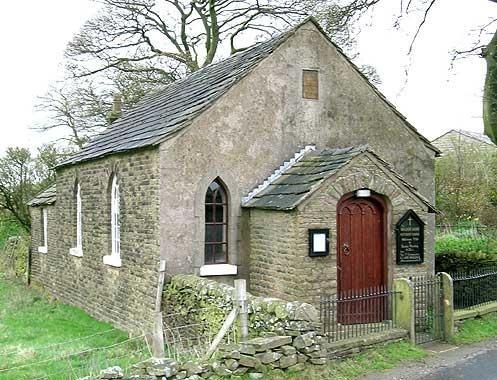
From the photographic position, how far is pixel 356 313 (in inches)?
480

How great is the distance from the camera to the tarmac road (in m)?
10.0

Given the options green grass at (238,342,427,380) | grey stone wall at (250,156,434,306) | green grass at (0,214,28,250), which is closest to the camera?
green grass at (238,342,427,380)

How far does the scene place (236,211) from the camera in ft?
46.4

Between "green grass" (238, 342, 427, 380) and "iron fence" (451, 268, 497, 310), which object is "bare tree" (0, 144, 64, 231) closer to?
"iron fence" (451, 268, 497, 310)

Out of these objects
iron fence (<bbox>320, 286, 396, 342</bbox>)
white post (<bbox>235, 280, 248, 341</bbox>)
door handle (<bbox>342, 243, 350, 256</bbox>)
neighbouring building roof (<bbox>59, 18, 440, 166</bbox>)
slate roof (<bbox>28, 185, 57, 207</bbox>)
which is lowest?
iron fence (<bbox>320, 286, 396, 342</bbox>)

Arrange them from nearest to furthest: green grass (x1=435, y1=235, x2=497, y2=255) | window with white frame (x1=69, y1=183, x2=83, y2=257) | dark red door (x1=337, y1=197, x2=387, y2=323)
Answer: dark red door (x1=337, y1=197, x2=387, y2=323), green grass (x1=435, y1=235, x2=497, y2=255), window with white frame (x1=69, y1=183, x2=83, y2=257)

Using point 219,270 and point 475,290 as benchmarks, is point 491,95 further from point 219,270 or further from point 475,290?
point 475,290

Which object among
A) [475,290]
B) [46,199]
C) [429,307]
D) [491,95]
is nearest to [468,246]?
[475,290]

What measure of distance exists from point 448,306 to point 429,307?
17.1 inches

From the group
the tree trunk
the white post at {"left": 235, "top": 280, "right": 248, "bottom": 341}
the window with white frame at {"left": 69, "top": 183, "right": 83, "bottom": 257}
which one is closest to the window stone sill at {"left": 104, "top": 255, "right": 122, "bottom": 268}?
the window with white frame at {"left": 69, "top": 183, "right": 83, "bottom": 257}

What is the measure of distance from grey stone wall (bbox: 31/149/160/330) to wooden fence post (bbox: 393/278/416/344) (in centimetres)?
514

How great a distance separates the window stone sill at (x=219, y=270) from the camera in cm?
1373

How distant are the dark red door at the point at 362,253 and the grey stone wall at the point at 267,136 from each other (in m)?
2.41

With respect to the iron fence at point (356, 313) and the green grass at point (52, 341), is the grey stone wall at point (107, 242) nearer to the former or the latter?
the green grass at point (52, 341)
